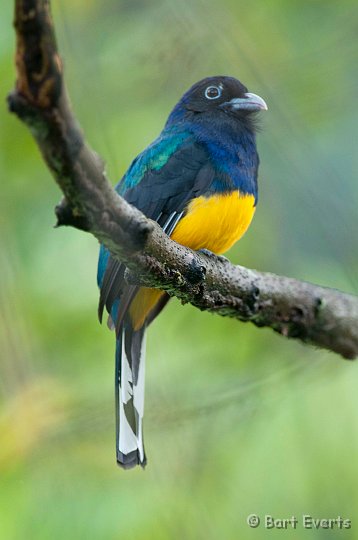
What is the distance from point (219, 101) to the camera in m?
4.59

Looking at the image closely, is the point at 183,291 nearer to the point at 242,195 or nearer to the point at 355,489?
the point at 242,195

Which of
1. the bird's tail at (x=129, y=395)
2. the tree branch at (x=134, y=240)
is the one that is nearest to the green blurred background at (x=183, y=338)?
the bird's tail at (x=129, y=395)

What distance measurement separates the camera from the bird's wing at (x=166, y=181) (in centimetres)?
384

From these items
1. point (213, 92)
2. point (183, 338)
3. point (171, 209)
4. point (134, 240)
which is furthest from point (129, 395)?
point (213, 92)

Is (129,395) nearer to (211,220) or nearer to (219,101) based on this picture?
(211,220)

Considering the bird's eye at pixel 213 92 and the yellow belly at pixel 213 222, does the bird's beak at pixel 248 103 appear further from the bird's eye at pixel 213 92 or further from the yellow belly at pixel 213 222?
the yellow belly at pixel 213 222

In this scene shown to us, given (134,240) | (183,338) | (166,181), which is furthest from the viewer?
(183,338)

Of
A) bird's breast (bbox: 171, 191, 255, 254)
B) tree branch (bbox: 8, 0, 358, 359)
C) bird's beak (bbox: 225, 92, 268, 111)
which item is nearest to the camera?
tree branch (bbox: 8, 0, 358, 359)

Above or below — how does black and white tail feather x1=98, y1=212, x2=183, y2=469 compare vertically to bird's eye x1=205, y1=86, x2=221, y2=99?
below

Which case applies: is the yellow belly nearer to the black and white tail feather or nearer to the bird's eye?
the black and white tail feather

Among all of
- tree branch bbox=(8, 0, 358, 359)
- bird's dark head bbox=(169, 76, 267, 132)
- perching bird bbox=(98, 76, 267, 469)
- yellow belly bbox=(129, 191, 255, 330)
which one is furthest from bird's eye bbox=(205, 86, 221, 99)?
tree branch bbox=(8, 0, 358, 359)

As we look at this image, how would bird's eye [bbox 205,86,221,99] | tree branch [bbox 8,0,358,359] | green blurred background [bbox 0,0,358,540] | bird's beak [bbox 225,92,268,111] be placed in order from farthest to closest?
1. bird's eye [bbox 205,86,221,99]
2. bird's beak [bbox 225,92,268,111]
3. green blurred background [bbox 0,0,358,540]
4. tree branch [bbox 8,0,358,359]

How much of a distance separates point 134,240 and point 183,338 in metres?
2.01

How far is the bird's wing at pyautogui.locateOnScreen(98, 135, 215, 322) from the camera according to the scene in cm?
384
